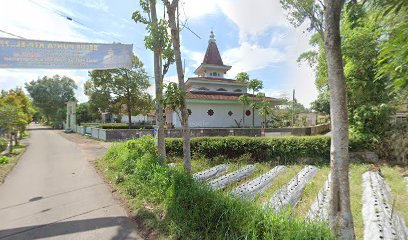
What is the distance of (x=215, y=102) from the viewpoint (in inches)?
960

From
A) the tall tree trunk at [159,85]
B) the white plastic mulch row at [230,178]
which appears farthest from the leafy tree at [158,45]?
the white plastic mulch row at [230,178]

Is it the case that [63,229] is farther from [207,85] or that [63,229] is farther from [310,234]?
[207,85]

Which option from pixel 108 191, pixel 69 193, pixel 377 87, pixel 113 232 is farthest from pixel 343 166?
pixel 377 87

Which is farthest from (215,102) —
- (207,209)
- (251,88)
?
(207,209)

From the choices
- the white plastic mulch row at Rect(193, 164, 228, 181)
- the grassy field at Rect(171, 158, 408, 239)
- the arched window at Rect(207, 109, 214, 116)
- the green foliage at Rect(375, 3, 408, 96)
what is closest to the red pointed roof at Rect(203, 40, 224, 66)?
the arched window at Rect(207, 109, 214, 116)

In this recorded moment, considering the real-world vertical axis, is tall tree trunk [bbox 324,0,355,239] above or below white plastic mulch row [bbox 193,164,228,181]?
above

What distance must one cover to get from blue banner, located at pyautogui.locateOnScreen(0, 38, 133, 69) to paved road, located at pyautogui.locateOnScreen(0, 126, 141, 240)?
14.3 feet

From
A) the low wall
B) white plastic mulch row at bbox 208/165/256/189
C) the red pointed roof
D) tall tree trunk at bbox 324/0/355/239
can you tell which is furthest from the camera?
the red pointed roof

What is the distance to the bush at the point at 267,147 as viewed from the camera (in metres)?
10.7

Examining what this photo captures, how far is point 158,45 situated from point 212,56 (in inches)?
1046

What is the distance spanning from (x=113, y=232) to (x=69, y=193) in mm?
3072

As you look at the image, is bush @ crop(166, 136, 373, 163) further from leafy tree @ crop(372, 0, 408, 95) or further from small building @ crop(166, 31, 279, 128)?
small building @ crop(166, 31, 279, 128)

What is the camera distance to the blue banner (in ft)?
30.1

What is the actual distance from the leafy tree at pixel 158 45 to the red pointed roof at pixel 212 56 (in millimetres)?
24682
